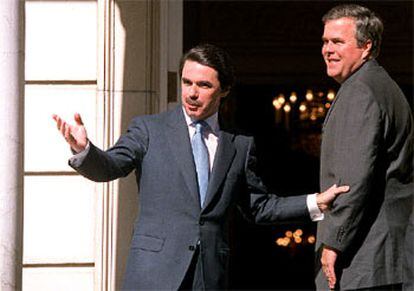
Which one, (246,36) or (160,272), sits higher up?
(246,36)

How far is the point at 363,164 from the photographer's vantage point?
5.29 m

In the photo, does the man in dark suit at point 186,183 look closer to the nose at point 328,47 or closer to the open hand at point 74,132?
the open hand at point 74,132

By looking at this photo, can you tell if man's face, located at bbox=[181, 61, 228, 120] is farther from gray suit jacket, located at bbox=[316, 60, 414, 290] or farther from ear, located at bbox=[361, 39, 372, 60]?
ear, located at bbox=[361, 39, 372, 60]

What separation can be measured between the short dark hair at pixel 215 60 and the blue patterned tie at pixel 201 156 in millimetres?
207

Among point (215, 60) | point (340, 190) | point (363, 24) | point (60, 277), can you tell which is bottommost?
point (60, 277)

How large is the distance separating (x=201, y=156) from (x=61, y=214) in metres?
1.67

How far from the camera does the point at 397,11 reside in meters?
10.5

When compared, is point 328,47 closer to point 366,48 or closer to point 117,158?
point 366,48

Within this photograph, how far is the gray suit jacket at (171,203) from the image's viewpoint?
220 inches

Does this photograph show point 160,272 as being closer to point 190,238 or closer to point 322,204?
point 190,238

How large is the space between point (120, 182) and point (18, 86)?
1.23m

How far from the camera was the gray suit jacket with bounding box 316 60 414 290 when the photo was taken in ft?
17.5

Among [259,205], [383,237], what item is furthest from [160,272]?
[383,237]

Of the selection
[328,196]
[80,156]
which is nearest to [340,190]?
[328,196]
